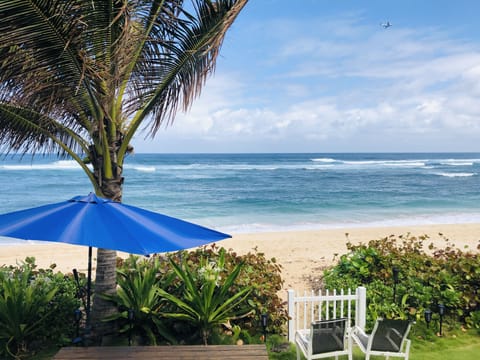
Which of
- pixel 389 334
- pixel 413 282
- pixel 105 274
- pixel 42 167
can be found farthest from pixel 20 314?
pixel 42 167

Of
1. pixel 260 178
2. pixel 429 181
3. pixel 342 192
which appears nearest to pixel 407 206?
pixel 342 192

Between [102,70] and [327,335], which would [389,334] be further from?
[102,70]

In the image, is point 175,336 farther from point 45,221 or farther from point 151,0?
point 151,0

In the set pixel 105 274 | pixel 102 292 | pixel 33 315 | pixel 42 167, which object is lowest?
pixel 33 315

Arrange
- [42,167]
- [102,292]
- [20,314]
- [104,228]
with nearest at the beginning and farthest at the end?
[104,228], [20,314], [102,292], [42,167]

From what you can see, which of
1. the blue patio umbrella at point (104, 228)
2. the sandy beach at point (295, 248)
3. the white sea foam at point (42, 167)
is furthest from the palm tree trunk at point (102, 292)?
the white sea foam at point (42, 167)

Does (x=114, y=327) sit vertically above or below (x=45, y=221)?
below

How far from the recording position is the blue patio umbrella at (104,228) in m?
3.02

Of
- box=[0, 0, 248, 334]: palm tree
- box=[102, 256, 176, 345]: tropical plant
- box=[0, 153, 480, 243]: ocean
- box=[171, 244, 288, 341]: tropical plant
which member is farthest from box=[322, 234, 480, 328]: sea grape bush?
box=[0, 153, 480, 243]: ocean

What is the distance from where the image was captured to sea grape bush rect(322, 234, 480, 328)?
20.0 ft

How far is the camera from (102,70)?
415cm

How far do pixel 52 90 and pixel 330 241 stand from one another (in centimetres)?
1139

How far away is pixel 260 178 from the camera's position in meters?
46.7

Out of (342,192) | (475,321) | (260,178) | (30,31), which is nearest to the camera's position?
(30,31)
